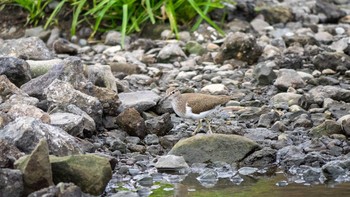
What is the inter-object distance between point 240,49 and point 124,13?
209cm

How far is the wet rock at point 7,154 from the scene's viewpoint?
7.91 meters

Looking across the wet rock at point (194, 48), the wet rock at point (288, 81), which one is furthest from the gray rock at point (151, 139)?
the wet rock at point (194, 48)

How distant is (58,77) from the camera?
419 inches

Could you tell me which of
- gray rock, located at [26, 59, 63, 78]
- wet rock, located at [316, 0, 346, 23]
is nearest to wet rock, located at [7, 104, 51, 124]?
gray rock, located at [26, 59, 63, 78]

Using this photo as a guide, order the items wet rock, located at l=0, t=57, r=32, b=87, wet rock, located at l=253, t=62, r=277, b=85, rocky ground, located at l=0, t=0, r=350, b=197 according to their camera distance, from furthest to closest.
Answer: wet rock, located at l=253, t=62, r=277, b=85 → wet rock, located at l=0, t=57, r=32, b=87 → rocky ground, located at l=0, t=0, r=350, b=197

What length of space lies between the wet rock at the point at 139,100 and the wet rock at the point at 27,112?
4.63 ft

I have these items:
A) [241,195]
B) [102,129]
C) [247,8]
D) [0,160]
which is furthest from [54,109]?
[247,8]

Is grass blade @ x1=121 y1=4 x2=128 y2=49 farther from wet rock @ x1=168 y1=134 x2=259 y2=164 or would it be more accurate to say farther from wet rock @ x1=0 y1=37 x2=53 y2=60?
wet rock @ x1=168 y1=134 x2=259 y2=164

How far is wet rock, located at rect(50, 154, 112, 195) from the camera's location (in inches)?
305

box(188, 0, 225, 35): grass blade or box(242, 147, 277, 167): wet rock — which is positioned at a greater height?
box(188, 0, 225, 35): grass blade

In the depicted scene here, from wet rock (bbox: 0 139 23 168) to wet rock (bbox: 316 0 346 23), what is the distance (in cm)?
853

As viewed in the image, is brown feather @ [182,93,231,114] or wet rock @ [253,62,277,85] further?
wet rock @ [253,62,277,85]

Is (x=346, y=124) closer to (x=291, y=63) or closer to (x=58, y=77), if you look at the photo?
(x=291, y=63)

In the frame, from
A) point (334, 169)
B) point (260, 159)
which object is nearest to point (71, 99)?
point (260, 159)
